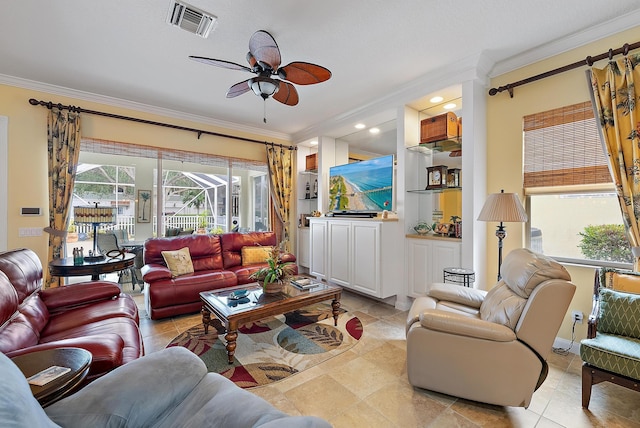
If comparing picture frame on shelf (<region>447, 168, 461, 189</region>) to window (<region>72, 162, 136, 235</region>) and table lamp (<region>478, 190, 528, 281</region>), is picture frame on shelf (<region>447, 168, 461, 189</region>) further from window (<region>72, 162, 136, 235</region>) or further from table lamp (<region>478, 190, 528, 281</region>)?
window (<region>72, 162, 136, 235</region>)

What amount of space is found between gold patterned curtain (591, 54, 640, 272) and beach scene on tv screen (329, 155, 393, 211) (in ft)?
6.81

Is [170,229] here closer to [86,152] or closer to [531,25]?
[86,152]

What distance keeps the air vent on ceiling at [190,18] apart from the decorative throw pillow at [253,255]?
2.72 metres

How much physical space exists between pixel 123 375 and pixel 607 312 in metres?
2.98

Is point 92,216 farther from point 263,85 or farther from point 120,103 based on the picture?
point 263,85

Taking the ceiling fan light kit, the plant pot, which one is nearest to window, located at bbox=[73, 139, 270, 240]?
the ceiling fan light kit

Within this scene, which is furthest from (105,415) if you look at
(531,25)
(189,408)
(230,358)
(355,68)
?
(531,25)

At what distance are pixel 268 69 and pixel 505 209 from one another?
2392mm

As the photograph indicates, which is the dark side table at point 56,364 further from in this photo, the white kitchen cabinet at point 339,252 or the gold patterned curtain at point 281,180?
the gold patterned curtain at point 281,180

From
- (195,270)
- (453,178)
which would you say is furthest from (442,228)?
(195,270)

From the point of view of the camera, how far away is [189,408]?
1.08 meters

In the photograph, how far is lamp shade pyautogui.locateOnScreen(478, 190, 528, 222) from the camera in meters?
2.36

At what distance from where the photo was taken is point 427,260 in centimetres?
334

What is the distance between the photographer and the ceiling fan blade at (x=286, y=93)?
101 inches
